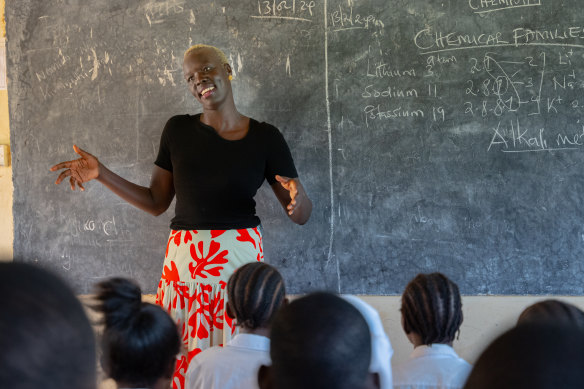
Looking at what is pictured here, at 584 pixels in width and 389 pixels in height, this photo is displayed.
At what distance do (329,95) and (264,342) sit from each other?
186 cm

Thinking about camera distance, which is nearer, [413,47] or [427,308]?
[427,308]

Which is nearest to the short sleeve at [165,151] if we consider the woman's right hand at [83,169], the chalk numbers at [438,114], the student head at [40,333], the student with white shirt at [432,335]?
the woman's right hand at [83,169]

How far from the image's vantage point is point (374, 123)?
3.26 m

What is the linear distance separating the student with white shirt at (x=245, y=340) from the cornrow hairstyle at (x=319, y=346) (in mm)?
545

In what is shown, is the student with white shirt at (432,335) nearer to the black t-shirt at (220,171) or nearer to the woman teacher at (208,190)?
the woman teacher at (208,190)

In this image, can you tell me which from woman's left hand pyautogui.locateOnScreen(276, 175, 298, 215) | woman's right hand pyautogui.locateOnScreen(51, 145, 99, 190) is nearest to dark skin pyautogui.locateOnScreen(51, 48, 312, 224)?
woman's right hand pyautogui.locateOnScreen(51, 145, 99, 190)

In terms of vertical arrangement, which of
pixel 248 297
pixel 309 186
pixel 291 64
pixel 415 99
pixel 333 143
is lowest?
pixel 248 297

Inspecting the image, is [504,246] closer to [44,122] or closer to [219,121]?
[219,121]

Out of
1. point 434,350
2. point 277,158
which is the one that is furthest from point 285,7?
point 434,350

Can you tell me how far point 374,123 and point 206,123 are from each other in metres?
1.02

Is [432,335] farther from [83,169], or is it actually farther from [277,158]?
[83,169]

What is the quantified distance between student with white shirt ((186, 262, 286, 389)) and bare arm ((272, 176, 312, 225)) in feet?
1.56

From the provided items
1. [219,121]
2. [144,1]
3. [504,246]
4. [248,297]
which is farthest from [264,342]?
[144,1]

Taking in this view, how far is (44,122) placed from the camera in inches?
143
